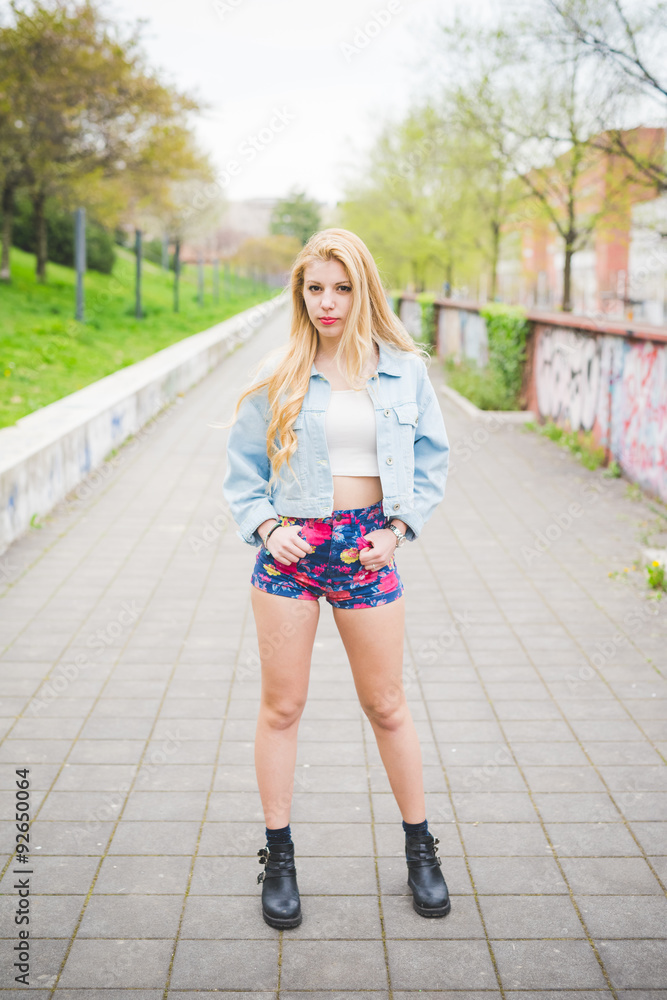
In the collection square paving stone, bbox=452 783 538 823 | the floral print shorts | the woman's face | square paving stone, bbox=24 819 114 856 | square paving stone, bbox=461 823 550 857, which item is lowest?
square paving stone, bbox=24 819 114 856

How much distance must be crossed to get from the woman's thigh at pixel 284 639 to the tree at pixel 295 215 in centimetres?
9786

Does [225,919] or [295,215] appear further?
[295,215]

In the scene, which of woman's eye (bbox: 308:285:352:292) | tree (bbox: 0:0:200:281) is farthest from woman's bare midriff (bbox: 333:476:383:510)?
tree (bbox: 0:0:200:281)

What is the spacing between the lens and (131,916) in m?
2.80

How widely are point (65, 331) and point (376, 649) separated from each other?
47.7 feet

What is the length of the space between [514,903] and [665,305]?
4441 centimetres

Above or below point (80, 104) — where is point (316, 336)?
below

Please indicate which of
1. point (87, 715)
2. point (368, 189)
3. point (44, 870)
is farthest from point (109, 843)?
point (368, 189)

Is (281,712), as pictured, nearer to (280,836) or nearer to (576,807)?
(280,836)

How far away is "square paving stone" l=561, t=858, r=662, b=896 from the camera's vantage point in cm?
292

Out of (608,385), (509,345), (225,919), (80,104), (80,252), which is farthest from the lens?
(80,104)

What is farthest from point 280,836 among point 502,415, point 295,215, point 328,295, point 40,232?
point 295,215

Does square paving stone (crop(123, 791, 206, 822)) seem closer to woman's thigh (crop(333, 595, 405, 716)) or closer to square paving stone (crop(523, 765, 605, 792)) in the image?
woman's thigh (crop(333, 595, 405, 716))

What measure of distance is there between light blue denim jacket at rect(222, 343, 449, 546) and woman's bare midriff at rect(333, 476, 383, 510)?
0.04 metres
